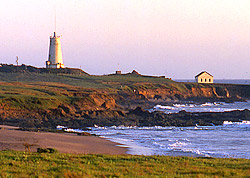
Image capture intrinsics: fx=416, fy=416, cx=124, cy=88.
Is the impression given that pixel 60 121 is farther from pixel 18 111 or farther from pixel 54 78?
pixel 54 78

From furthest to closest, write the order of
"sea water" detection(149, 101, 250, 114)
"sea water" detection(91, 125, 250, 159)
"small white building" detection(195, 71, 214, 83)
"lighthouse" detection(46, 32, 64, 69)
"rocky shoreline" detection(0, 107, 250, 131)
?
"small white building" detection(195, 71, 214, 83), "lighthouse" detection(46, 32, 64, 69), "sea water" detection(149, 101, 250, 114), "rocky shoreline" detection(0, 107, 250, 131), "sea water" detection(91, 125, 250, 159)

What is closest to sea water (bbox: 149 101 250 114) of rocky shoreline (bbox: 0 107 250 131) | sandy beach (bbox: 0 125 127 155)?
rocky shoreline (bbox: 0 107 250 131)

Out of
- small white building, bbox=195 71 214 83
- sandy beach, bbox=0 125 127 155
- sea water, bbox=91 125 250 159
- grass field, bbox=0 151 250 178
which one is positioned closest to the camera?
grass field, bbox=0 151 250 178

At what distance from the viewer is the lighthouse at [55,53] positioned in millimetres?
91812

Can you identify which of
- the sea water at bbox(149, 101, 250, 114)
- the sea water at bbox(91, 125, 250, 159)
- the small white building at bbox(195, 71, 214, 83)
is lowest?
the sea water at bbox(91, 125, 250, 159)

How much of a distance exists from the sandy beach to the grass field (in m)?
5.87

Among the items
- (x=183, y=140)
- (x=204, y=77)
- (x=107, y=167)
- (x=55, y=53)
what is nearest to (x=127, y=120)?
(x=183, y=140)

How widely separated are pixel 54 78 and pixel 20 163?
75.9m

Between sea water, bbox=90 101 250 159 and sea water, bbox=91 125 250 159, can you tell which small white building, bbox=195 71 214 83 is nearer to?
sea water, bbox=90 101 250 159

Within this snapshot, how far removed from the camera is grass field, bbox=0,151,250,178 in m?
11.3

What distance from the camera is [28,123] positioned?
34.5m

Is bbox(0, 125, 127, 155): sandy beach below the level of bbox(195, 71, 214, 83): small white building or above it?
below

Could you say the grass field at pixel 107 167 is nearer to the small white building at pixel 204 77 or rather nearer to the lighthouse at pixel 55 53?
the lighthouse at pixel 55 53

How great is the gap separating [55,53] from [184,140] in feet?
222
